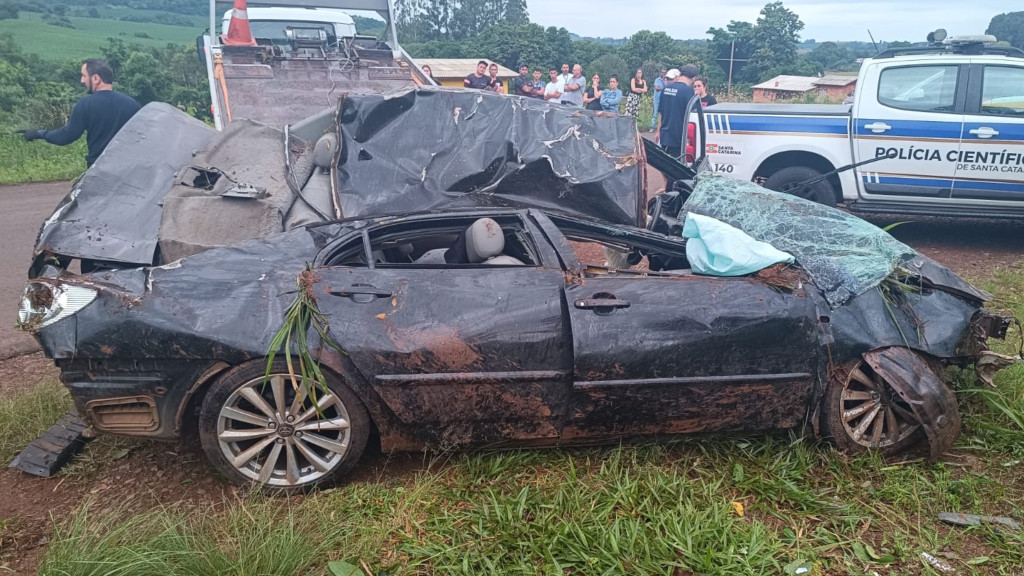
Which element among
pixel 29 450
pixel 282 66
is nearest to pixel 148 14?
pixel 282 66

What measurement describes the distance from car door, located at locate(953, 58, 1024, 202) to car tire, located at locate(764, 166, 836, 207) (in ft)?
3.69

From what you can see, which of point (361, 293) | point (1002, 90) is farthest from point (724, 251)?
point (1002, 90)

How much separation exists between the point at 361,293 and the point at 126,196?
6.73 feet

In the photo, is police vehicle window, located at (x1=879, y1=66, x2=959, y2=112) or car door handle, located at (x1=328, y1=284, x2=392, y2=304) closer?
car door handle, located at (x1=328, y1=284, x2=392, y2=304)

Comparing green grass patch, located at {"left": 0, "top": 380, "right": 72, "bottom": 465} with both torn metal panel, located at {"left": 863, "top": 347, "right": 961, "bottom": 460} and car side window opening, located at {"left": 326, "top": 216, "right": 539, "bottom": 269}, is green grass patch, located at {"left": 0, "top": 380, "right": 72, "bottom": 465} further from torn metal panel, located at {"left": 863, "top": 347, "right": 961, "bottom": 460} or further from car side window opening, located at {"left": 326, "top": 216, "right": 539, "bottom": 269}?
torn metal panel, located at {"left": 863, "top": 347, "right": 961, "bottom": 460}

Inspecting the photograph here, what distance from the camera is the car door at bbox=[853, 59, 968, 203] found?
6.67 metres

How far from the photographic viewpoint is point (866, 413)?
3396 mm

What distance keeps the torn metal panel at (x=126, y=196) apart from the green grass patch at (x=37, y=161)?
6986mm

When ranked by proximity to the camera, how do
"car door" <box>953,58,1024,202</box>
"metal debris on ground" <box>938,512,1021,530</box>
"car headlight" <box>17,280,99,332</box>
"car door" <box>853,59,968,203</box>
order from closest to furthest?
"car headlight" <box>17,280,99,332</box>, "metal debris on ground" <box>938,512,1021,530</box>, "car door" <box>953,58,1024,202</box>, "car door" <box>853,59,968,203</box>

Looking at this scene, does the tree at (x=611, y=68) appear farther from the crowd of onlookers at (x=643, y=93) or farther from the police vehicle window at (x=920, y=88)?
the police vehicle window at (x=920, y=88)

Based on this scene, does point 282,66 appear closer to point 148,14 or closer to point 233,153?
point 233,153

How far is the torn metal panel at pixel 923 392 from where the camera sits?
10.7ft

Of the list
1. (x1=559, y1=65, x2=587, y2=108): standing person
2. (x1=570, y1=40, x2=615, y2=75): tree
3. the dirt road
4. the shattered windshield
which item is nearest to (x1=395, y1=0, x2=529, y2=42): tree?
(x1=570, y1=40, x2=615, y2=75): tree

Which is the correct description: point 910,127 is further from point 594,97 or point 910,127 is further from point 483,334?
point 594,97
